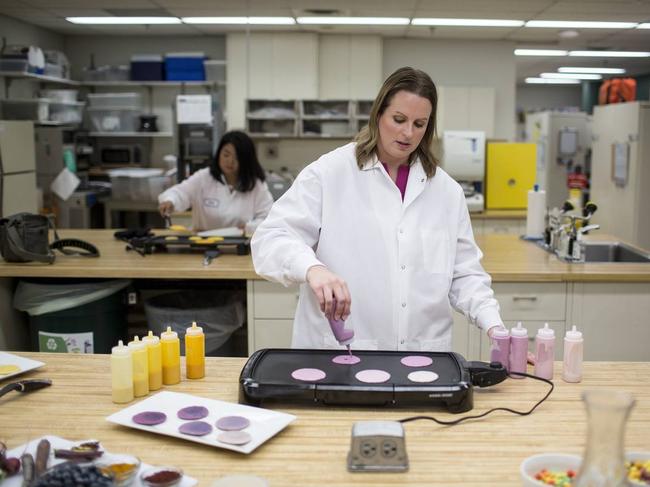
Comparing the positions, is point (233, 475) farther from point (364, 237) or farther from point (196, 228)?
point (196, 228)

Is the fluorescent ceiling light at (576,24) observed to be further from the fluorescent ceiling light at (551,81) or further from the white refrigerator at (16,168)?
the fluorescent ceiling light at (551,81)

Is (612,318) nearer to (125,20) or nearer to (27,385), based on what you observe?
(27,385)

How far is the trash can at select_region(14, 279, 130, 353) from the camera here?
3297 mm

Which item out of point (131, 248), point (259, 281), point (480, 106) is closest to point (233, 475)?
point (259, 281)

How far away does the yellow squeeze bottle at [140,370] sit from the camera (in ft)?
5.44

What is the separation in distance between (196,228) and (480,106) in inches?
165

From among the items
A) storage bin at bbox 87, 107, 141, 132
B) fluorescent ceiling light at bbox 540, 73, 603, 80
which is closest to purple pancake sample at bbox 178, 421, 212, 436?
storage bin at bbox 87, 107, 141, 132

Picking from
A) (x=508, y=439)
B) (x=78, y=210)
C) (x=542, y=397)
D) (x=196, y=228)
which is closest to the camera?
(x=508, y=439)

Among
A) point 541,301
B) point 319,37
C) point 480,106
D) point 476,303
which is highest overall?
point 319,37

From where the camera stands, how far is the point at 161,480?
48.6 inches

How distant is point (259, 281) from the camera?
3.30 metres

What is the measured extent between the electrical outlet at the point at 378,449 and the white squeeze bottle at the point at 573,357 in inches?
25.1

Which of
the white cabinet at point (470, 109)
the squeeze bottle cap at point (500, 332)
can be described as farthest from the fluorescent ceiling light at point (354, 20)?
the squeeze bottle cap at point (500, 332)

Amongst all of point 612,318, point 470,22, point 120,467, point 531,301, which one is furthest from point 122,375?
point 470,22
